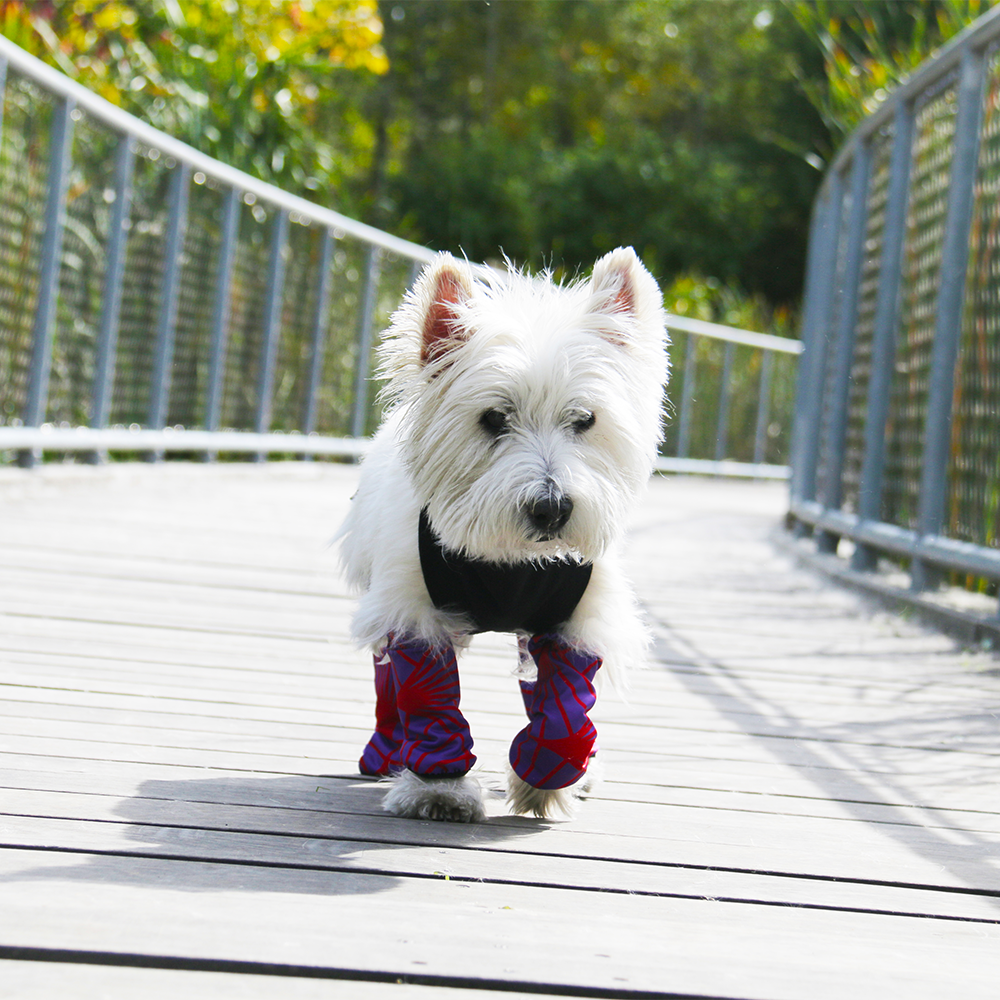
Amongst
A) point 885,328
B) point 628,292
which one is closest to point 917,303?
point 885,328

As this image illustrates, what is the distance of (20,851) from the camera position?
191 centimetres

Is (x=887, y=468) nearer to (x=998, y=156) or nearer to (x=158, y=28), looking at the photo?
(x=998, y=156)

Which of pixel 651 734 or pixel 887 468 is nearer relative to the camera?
pixel 651 734

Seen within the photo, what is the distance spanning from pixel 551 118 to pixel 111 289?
107ft

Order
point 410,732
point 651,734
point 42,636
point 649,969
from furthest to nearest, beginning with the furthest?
point 42,636
point 651,734
point 410,732
point 649,969

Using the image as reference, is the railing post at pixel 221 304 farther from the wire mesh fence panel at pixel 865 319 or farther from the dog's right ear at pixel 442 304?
the dog's right ear at pixel 442 304

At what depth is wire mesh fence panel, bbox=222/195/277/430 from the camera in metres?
9.10

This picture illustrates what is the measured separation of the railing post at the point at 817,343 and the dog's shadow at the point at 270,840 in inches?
223

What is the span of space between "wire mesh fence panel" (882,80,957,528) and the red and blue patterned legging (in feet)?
10.7

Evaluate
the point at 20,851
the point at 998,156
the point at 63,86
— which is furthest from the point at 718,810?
the point at 63,86

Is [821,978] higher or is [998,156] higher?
[998,156]

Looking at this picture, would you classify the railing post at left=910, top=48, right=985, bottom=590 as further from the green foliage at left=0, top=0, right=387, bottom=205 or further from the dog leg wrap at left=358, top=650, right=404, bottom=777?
the green foliage at left=0, top=0, right=387, bottom=205

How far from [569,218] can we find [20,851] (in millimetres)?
29038

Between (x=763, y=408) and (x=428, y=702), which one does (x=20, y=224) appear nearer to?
(x=428, y=702)
